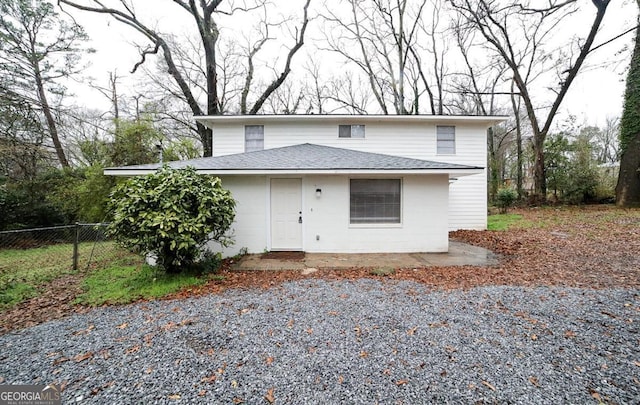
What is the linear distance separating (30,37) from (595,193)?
89.6ft

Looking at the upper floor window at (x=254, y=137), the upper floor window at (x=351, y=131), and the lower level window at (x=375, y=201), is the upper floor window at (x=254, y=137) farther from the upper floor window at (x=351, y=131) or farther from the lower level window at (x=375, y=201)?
the lower level window at (x=375, y=201)

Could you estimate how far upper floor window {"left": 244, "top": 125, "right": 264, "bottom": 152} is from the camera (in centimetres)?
993

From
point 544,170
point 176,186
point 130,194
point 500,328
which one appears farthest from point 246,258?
point 544,170

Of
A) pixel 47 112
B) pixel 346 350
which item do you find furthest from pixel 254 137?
pixel 346 350

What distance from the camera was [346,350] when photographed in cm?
261

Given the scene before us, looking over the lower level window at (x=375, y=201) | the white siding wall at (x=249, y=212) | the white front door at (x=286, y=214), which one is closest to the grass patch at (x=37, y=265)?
the white siding wall at (x=249, y=212)

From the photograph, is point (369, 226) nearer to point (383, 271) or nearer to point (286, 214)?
point (383, 271)

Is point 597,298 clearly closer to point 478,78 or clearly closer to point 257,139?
point 257,139

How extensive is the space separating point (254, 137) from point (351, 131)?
12.9 ft

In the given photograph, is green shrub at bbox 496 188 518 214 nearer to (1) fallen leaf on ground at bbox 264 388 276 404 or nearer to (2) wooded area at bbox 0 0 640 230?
(2) wooded area at bbox 0 0 640 230

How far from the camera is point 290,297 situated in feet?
13.1

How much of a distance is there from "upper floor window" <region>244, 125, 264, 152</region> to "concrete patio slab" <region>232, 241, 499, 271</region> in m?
5.09

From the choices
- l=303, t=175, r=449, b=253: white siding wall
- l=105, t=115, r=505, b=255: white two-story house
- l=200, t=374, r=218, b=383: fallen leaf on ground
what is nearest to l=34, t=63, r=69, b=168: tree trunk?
l=105, t=115, r=505, b=255: white two-story house

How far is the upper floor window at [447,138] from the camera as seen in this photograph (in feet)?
33.0
